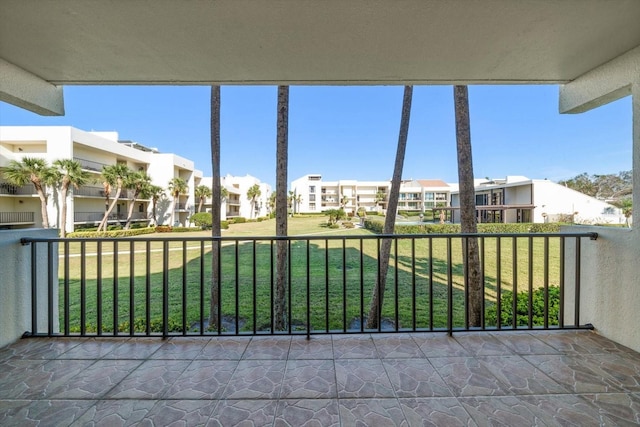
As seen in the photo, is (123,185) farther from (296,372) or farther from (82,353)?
(296,372)

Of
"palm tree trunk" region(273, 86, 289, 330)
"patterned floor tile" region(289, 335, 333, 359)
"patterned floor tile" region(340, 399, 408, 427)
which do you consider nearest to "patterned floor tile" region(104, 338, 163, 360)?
"patterned floor tile" region(289, 335, 333, 359)

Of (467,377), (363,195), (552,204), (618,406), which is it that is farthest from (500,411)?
(363,195)

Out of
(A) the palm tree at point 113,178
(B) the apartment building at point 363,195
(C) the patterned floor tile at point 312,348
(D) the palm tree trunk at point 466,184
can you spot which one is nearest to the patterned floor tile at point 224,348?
(C) the patterned floor tile at point 312,348

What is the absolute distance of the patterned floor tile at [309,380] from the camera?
1664mm

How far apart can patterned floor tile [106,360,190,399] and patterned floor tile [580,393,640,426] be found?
2509 mm

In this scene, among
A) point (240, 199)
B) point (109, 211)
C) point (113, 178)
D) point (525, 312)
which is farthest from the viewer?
point (240, 199)

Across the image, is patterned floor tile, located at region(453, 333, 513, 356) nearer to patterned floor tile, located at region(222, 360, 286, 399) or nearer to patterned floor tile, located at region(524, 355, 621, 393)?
patterned floor tile, located at region(524, 355, 621, 393)

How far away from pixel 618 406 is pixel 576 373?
30cm

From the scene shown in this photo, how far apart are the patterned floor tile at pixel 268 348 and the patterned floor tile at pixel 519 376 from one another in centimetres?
145

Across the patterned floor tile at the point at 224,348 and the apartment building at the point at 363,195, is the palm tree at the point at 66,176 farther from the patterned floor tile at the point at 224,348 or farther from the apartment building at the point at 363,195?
the apartment building at the point at 363,195

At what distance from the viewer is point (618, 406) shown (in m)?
1.55

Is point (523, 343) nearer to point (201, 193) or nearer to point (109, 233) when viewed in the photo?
point (109, 233)

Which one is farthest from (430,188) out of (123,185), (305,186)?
(123,185)

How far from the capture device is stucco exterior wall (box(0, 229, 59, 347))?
7.23 feet
